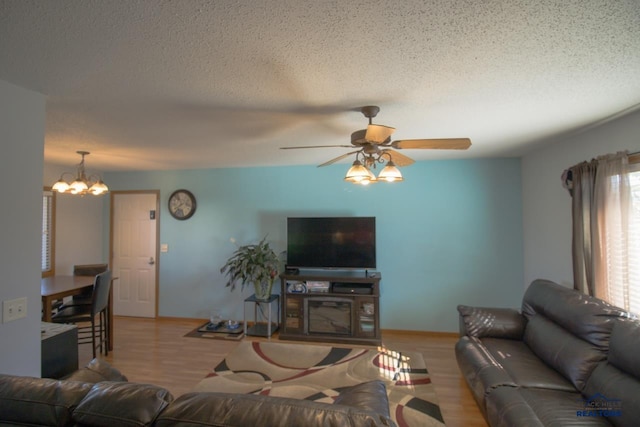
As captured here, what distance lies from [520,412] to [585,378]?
64cm

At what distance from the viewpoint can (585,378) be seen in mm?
2020

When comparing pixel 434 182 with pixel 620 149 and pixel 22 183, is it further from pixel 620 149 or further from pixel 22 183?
pixel 22 183

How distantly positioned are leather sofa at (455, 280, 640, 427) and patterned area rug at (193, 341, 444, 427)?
52 centimetres

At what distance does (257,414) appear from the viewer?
1.03m

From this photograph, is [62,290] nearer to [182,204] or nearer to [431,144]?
[182,204]

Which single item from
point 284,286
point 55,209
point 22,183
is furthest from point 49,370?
point 55,209

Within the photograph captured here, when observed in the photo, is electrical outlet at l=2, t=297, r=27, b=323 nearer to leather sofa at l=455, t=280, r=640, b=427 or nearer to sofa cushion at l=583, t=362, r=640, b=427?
leather sofa at l=455, t=280, r=640, b=427

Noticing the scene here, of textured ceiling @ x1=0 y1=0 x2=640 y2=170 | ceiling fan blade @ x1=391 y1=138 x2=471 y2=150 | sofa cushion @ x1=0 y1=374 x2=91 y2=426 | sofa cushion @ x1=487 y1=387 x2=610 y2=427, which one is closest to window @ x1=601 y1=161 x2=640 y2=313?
textured ceiling @ x1=0 y1=0 x2=640 y2=170

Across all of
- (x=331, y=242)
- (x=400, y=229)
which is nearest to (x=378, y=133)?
(x=331, y=242)

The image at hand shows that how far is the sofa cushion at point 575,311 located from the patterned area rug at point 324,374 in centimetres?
122

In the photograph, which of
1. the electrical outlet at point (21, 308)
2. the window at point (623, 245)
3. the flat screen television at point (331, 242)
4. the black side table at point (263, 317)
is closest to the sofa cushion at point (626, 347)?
the window at point (623, 245)

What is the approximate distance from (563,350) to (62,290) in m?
4.53

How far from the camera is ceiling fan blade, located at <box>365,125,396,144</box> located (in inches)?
72.8

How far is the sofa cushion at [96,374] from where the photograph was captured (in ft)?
5.00
